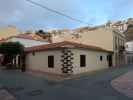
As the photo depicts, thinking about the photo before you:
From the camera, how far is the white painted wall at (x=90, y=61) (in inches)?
774

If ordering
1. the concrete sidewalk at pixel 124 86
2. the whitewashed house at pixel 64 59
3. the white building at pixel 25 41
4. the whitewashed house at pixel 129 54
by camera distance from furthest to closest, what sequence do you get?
1. the whitewashed house at pixel 129 54
2. the white building at pixel 25 41
3. the whitewashed house at pixel 64 59
4. the concrete sidewalk at pixel 124 86

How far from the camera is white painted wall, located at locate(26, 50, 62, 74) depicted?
63.9 feet

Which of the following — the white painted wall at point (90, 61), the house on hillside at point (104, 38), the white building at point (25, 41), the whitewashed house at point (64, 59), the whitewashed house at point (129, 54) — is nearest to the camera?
the whitewashed house at point (64, 59)

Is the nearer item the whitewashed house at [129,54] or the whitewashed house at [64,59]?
the whitewashed house at [64,59]

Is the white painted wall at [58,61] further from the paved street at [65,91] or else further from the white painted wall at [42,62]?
the paved street at [65,91]

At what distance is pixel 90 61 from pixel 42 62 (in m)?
5.41

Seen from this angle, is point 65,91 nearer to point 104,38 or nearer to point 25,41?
point 104,38

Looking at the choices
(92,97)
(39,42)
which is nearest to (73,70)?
(92,97)

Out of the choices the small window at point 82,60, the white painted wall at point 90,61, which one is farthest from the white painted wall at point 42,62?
the small window at point 82,60

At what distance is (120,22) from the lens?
63.8m

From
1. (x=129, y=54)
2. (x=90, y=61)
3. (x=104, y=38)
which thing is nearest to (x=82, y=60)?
(x=90, y=61)

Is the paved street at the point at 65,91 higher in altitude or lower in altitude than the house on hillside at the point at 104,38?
lower

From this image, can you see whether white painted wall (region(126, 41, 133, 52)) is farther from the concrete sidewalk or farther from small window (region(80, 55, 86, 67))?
the concrete sidewalk

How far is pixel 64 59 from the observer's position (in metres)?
18.8
